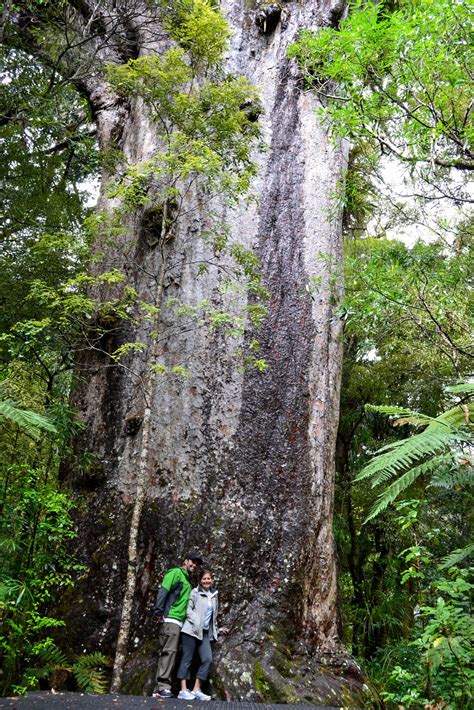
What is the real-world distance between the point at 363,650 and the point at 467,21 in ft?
29.3

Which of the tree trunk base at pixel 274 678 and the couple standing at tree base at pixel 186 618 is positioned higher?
the couple standing at tree base at pixel 186 618

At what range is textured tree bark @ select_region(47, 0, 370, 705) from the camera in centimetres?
415

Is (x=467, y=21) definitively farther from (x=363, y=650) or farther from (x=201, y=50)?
(x=363, y=650)

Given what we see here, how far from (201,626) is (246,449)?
1.33 m

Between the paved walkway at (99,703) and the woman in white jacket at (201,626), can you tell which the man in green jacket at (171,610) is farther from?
the paved walkway at (99,703)

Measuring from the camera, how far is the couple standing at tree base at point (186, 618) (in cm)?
397

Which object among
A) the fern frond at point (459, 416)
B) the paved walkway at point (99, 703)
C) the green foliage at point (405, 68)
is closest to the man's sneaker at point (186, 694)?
the paved walkway at point (99, 703)

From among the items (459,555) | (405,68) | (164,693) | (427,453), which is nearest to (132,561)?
(164,693)

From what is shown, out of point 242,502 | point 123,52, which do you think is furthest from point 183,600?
point 123,52

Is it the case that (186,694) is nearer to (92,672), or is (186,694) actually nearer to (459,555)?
(92,672)

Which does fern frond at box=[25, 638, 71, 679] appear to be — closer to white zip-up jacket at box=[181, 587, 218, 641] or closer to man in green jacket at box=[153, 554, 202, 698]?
man in green jacket at box=[153, 554, 202, 698]

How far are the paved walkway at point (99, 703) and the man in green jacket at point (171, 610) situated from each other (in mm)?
712

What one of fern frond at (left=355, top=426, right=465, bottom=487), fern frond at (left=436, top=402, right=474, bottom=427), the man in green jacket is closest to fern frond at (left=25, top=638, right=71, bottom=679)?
the man in green jacket

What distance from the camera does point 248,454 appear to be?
15.5 ft
